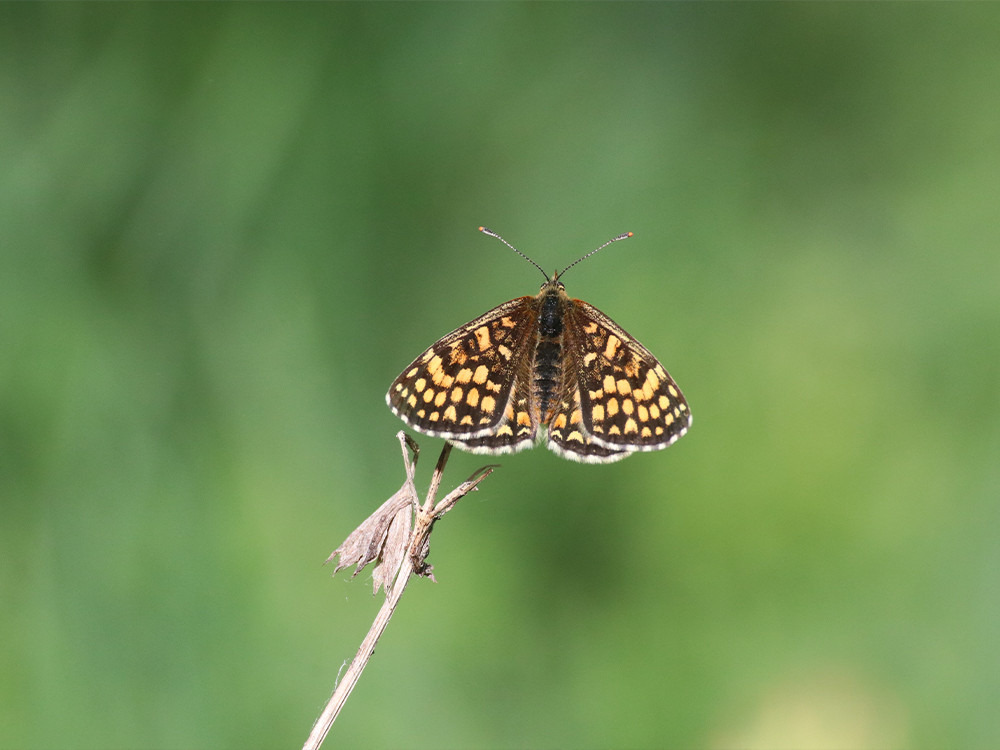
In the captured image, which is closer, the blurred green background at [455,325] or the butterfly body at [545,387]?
the butterfly body at [545,387]

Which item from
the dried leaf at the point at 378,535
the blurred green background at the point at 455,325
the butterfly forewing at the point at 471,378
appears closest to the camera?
the dried leaf at the point at 378,535

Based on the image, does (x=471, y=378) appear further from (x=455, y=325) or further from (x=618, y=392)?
(x=455, y=325)

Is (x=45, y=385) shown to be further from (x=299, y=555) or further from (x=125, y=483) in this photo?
(x=299, y=555)

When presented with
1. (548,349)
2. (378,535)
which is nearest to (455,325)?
(548,349)

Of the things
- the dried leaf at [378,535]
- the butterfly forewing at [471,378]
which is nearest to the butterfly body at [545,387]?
the butterfly forewing at [471,378]

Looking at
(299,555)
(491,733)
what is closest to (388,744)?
(491,733)

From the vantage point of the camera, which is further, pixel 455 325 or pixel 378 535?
pixel 455 325

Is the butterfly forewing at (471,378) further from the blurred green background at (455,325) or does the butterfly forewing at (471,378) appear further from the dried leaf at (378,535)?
the blurred green background at (455,325)

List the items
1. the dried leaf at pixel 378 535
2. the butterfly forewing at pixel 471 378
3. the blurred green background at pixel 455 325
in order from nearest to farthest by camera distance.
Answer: the dried leaf at pixel 378 535 → the butterfly forewing at pixel 471 378 → the blurred green background at pixel 455 325
